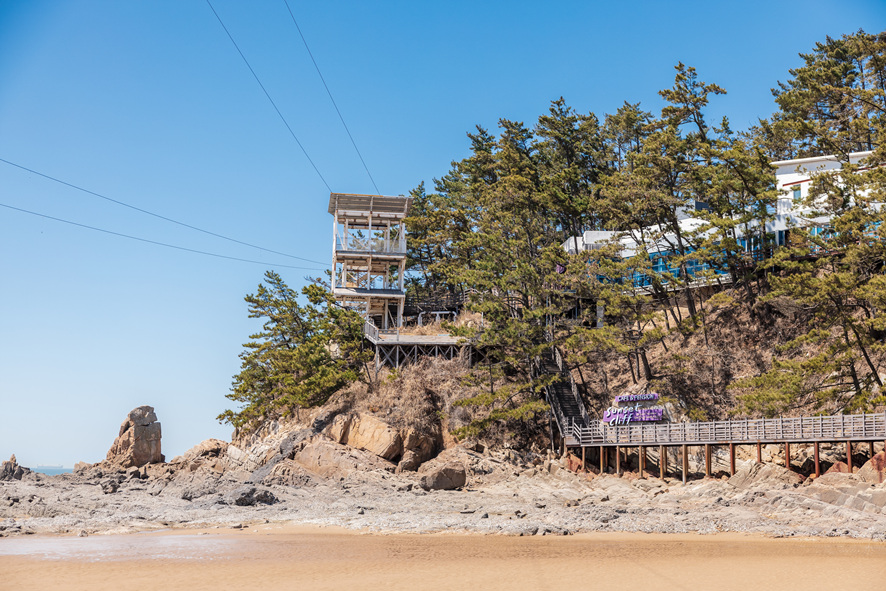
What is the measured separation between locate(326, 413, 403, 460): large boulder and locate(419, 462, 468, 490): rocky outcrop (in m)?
3.50

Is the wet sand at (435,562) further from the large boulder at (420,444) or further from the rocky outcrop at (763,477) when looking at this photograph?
the large boulder at (420,444)

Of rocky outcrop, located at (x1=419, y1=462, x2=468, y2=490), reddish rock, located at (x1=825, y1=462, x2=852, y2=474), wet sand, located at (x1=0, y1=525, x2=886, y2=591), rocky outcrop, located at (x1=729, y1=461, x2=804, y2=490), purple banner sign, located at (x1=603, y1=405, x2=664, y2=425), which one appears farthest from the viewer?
purple banner sign, located at (x1=603, y1=405, x2=664, y2=425)

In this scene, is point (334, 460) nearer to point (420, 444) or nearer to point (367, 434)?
point (367, 434)

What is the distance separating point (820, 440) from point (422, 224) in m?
27.8

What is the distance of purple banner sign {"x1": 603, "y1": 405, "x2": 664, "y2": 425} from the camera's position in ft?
120

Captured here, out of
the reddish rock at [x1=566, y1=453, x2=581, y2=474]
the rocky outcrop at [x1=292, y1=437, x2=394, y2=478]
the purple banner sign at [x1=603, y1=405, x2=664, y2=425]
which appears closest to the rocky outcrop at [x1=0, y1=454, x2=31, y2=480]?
the rocky outcrop at [x1=292, y1=437, x2=394, y2=478]

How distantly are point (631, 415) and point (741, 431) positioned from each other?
5.52m

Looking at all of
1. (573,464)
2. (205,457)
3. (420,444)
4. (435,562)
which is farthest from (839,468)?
(205,457)

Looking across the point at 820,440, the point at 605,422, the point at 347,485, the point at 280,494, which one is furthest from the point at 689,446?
the point at 280,494

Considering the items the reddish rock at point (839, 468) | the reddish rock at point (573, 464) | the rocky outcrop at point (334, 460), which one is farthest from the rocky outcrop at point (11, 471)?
the reddish rock at point (839, 468)

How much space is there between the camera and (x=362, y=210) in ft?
163

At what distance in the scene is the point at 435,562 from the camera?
1811 cm

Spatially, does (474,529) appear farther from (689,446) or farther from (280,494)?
(689,446)

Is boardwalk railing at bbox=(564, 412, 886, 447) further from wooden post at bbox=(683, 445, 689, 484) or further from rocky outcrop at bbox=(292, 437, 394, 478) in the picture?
rocky outcrop at bbox=(292, 437, 394, 478)
